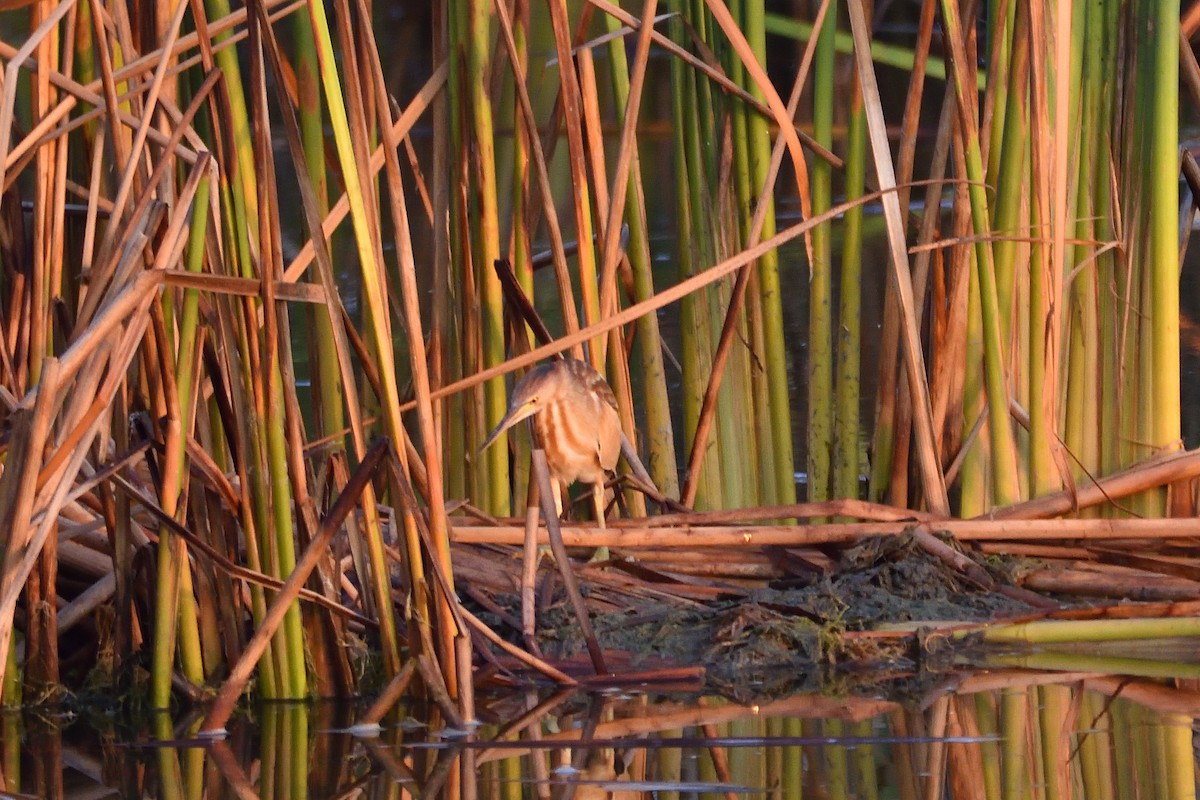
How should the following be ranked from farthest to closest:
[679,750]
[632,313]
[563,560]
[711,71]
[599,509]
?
[599,509] < [711,71] < [632,313] < [563,560] < [679,750]

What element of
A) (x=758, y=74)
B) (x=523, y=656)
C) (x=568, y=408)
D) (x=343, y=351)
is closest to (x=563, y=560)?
(x=523, y=656)

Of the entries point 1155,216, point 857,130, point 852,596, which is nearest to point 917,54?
point 857,130

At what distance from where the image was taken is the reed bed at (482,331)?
2197mm

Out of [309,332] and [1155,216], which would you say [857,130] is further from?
[309,332]

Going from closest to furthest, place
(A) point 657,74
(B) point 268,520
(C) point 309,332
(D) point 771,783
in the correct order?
(D) point 771,783 < (B) point 268,520 < (C) point 309,332 < (A) point 657,74

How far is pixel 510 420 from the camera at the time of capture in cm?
277

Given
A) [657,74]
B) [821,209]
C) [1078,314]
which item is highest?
[657,74]

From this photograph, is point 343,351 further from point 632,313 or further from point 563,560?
point 632,313

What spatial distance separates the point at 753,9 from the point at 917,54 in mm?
285

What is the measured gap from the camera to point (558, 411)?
2904 mm

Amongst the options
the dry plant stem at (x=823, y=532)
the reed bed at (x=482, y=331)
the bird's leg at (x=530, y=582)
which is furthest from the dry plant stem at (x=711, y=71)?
the bird's leg at (x=530, y=582)

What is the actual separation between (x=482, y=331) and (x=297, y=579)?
693 mm

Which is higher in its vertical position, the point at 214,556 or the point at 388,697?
the point at 214,556

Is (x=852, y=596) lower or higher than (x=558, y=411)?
lower
